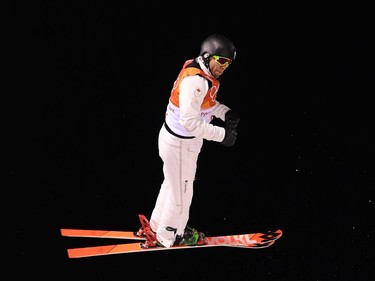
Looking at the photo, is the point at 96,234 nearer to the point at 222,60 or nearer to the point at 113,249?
the point at 113,249

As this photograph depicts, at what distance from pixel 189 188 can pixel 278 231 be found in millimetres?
1002

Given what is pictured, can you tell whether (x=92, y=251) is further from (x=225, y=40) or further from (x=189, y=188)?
(x=225, y=40)

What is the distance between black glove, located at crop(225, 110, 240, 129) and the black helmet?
1.58 feet

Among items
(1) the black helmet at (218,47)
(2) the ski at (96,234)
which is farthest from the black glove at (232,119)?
(2) the ski at (96,234)

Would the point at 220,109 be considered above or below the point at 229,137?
above

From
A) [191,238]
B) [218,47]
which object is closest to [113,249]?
[191,238]

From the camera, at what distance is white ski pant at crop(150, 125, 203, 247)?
477 centimetres

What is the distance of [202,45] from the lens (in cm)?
453

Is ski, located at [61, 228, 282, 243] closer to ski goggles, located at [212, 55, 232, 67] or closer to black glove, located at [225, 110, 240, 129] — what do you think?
black glove, located at [225, 110, 240, 129]

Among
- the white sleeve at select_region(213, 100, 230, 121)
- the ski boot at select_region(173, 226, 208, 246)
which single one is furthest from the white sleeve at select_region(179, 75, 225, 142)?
the ski boot at select_region(173, 226, 208, 246)

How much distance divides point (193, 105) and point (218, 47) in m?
0.45

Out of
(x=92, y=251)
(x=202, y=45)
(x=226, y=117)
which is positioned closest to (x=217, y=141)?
(x=226, y=117)

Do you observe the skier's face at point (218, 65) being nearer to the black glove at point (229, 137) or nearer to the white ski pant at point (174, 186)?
the black glove at point (229, 137)

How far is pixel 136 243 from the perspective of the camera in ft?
17.2
